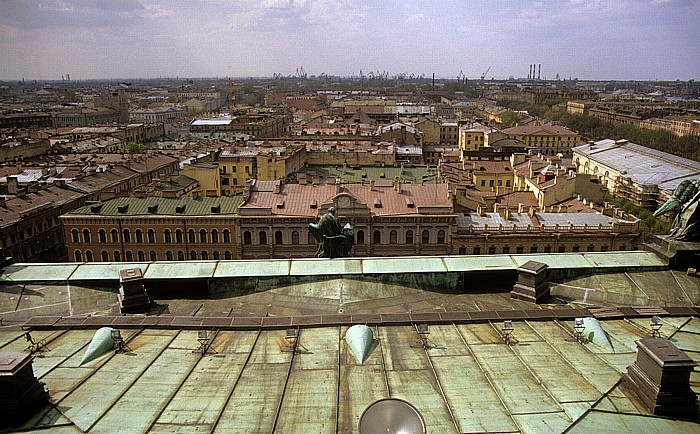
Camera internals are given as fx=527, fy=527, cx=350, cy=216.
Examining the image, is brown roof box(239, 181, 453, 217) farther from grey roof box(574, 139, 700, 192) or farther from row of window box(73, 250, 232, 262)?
grey roof box(574, 139, 700, 192)

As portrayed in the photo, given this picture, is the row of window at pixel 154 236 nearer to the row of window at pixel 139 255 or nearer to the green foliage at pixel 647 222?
the row of window at pixel 139 255

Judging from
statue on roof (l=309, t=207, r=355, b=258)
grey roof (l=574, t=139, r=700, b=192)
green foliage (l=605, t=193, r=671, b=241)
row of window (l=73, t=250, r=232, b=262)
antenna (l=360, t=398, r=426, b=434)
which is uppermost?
statue on roof (l=309, t=207, r=355, b=258)

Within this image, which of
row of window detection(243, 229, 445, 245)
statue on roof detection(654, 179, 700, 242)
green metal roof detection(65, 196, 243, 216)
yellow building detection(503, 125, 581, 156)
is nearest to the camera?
statue on roof detection(654, 179, 700, 242)

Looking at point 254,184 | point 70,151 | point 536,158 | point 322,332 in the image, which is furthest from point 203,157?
point 322,332

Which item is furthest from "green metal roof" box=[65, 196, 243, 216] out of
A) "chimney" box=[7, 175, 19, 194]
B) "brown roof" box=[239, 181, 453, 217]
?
"chimney" box=[7, 175, 19, 194]

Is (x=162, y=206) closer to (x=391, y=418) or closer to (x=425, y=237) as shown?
(x=425, y=237)

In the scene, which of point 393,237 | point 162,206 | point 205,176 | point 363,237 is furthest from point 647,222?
point 205,176

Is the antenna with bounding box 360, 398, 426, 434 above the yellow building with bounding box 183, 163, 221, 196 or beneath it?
above
